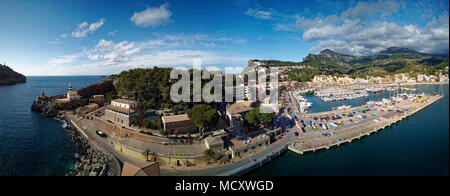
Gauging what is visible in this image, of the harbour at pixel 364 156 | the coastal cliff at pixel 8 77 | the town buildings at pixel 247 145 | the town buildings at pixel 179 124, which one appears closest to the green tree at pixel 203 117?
the town buildings at pixel 179 124

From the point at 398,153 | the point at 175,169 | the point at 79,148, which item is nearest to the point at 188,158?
the point at 175,169

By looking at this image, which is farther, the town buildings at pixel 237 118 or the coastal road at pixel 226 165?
the town buildings at pixel 237 118

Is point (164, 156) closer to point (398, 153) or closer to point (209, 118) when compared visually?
point (209, 118)

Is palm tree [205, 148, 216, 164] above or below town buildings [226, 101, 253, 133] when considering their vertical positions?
below

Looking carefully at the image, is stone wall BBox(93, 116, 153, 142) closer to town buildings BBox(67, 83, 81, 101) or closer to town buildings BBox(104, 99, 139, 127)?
town buildings BBox(104, 99, 139, 127)

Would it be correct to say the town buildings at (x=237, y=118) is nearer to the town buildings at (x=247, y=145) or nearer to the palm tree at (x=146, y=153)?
the town buildings at (x=247, y=145)

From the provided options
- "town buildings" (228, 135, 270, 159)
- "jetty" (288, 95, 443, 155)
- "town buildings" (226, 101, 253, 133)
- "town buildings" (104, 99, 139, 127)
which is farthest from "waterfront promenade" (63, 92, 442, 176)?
"town buildings" (226, 101, 253, 133)

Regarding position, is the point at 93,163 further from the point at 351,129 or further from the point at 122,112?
the point at 351,129
